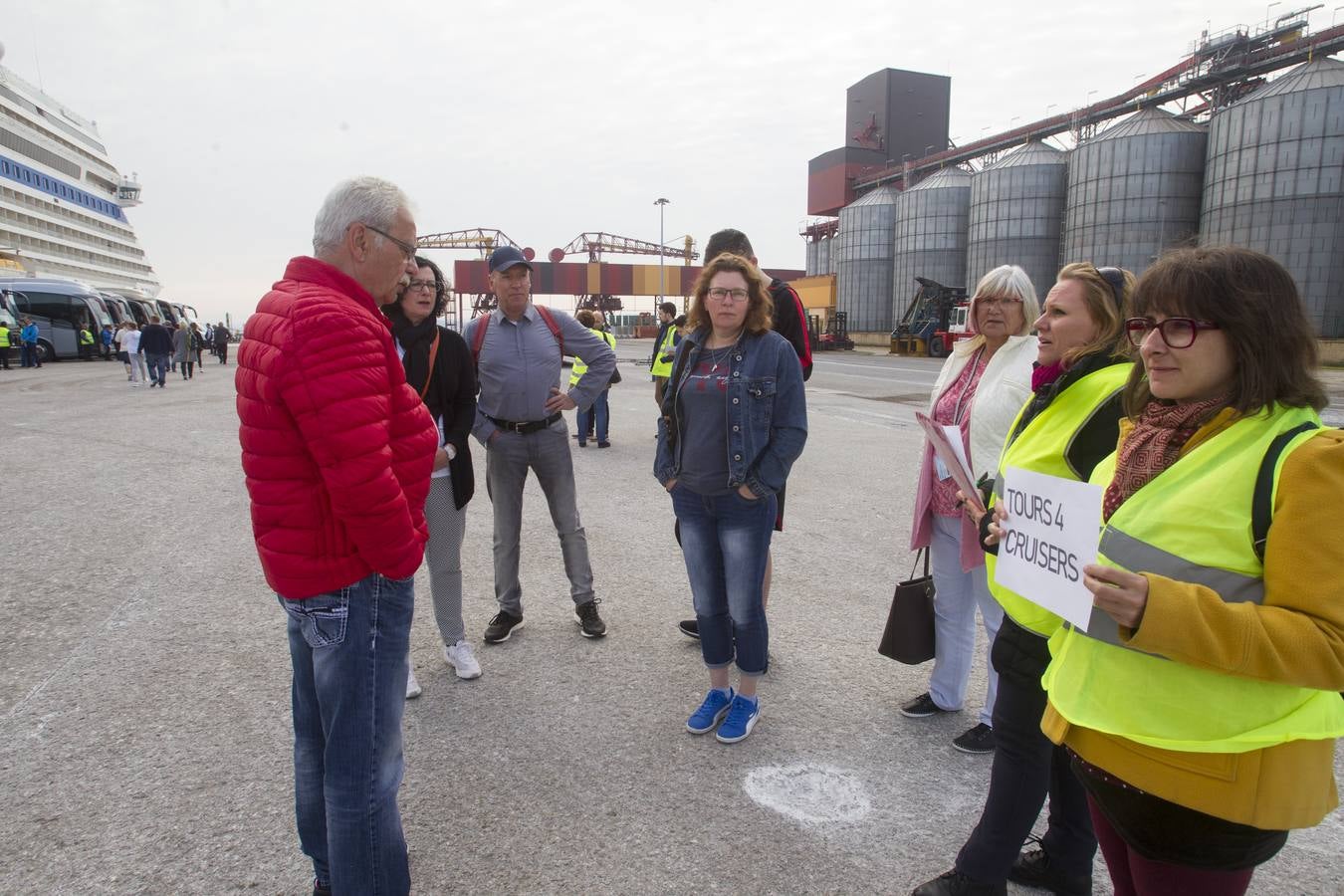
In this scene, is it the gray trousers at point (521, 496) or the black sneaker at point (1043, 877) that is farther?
the gray trousers at point (521, 496)

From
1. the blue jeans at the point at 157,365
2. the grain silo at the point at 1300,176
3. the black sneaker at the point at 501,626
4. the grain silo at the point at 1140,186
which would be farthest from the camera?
the grain silo at the point at 1140,186

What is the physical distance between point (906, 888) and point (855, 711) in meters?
1.07

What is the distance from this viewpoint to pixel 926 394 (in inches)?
685

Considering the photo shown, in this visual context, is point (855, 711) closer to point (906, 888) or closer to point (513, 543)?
point (906, 888)

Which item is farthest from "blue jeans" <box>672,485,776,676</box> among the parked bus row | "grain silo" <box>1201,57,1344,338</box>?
"grain silo" <box>1201,57,1344,338</box>

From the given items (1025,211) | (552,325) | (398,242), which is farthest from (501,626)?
(1025,211)

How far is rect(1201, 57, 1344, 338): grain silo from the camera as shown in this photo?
102 feet

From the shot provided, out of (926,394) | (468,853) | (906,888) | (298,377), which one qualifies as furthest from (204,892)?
(926,394)

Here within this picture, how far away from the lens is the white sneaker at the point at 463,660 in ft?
12.0

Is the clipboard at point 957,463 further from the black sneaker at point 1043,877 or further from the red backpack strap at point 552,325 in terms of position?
the red backpack strap at point 552,325

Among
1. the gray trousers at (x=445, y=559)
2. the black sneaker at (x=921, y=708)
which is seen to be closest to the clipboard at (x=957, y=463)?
the black sneaker at (x=921, y=708)

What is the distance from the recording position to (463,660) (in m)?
3.69

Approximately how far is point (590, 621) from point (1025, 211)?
151 feet

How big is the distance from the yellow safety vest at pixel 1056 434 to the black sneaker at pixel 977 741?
4.13 ft
